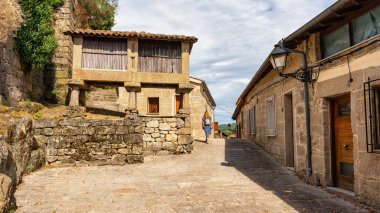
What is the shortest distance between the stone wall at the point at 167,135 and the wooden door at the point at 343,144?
7191 millimetres

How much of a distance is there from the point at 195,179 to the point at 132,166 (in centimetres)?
310

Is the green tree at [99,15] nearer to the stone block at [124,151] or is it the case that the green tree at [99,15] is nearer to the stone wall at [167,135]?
the stone wall at [167,135]

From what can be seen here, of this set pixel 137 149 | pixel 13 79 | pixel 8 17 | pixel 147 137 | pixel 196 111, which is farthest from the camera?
pixel 196 111

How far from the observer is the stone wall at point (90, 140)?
970 centimetres

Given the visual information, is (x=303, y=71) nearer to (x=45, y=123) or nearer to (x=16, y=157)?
(x=16, y=157)

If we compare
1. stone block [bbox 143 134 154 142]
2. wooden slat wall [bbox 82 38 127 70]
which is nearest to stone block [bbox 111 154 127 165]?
stone block [bbox 143 134 154 142]

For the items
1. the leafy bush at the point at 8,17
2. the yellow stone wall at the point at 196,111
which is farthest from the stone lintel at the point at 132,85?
the yellow stone wall at the point at 196,111

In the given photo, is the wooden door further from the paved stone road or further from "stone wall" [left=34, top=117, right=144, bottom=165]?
"stone wall" [left=34, top=117, right=144, bottom=165]

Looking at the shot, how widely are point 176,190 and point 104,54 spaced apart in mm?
8153

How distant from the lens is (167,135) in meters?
12.6

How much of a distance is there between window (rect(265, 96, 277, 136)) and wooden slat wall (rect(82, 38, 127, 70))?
622 cm

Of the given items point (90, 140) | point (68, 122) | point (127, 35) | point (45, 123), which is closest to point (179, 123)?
point (90, 140)

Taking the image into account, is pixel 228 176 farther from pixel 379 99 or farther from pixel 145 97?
pixel 145 97

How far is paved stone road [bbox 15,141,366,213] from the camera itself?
4992 mm
